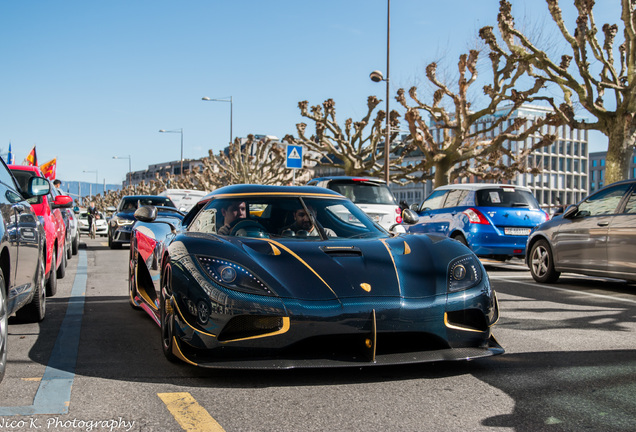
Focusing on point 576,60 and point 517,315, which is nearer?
point 517,315

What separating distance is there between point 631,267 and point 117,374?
6.38 m

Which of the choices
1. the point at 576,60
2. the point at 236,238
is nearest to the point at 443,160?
the point at 576,60

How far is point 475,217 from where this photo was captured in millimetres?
12164

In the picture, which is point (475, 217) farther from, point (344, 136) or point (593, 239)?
point (344, 136)

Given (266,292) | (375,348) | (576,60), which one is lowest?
(375,348)

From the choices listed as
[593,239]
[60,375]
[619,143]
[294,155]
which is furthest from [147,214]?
[619,143]

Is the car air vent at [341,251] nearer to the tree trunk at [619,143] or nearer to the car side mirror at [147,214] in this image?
the car side mirror at [147,214]

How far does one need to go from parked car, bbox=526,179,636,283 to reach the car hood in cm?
486

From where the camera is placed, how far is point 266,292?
12.5 ft

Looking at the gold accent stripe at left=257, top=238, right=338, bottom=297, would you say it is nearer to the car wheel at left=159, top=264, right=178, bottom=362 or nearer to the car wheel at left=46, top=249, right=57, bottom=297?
the car wheel at left=159, top=264, right=178, bottom=362

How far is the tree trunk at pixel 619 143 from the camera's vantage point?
19.8 metres

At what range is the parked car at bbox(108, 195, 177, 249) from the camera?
1803cm

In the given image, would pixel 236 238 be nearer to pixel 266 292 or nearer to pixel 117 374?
pixel 266 292

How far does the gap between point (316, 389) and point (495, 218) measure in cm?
889
